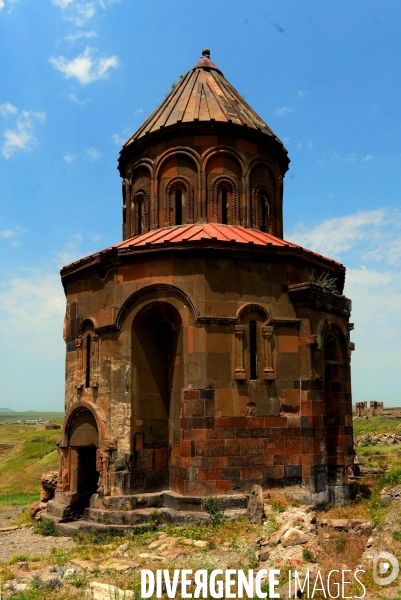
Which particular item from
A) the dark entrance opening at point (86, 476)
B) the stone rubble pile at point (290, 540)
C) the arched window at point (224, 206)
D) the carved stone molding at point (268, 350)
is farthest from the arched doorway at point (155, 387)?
the arched window at point (224, 206)

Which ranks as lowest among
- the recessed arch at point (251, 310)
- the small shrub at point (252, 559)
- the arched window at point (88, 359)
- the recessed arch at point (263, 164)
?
the small shrub at point (252, 559)

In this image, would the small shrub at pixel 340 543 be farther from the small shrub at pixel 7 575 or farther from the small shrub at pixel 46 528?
the small shrub at pixel 46 528

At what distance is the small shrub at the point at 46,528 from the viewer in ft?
35.0

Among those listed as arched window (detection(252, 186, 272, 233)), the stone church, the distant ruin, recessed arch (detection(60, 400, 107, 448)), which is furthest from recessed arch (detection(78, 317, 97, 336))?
the distant ruin

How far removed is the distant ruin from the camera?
34781mm

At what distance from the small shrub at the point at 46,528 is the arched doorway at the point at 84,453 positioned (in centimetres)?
51

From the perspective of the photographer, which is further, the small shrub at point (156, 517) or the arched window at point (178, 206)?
the arched window at point (178, 206)

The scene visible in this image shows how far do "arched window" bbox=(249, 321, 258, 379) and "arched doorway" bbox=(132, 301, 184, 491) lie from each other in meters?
1.27

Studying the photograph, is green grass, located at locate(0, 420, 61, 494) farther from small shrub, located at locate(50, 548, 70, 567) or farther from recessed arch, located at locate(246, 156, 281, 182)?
recessed arch, located at locate(246, 156, 281, 182)

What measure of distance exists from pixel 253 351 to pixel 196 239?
231cm

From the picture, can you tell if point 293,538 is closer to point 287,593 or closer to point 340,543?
point 340,543

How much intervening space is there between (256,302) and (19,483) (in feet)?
43.0

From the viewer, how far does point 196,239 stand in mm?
10523

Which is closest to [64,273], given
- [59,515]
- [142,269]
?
[142,269]
